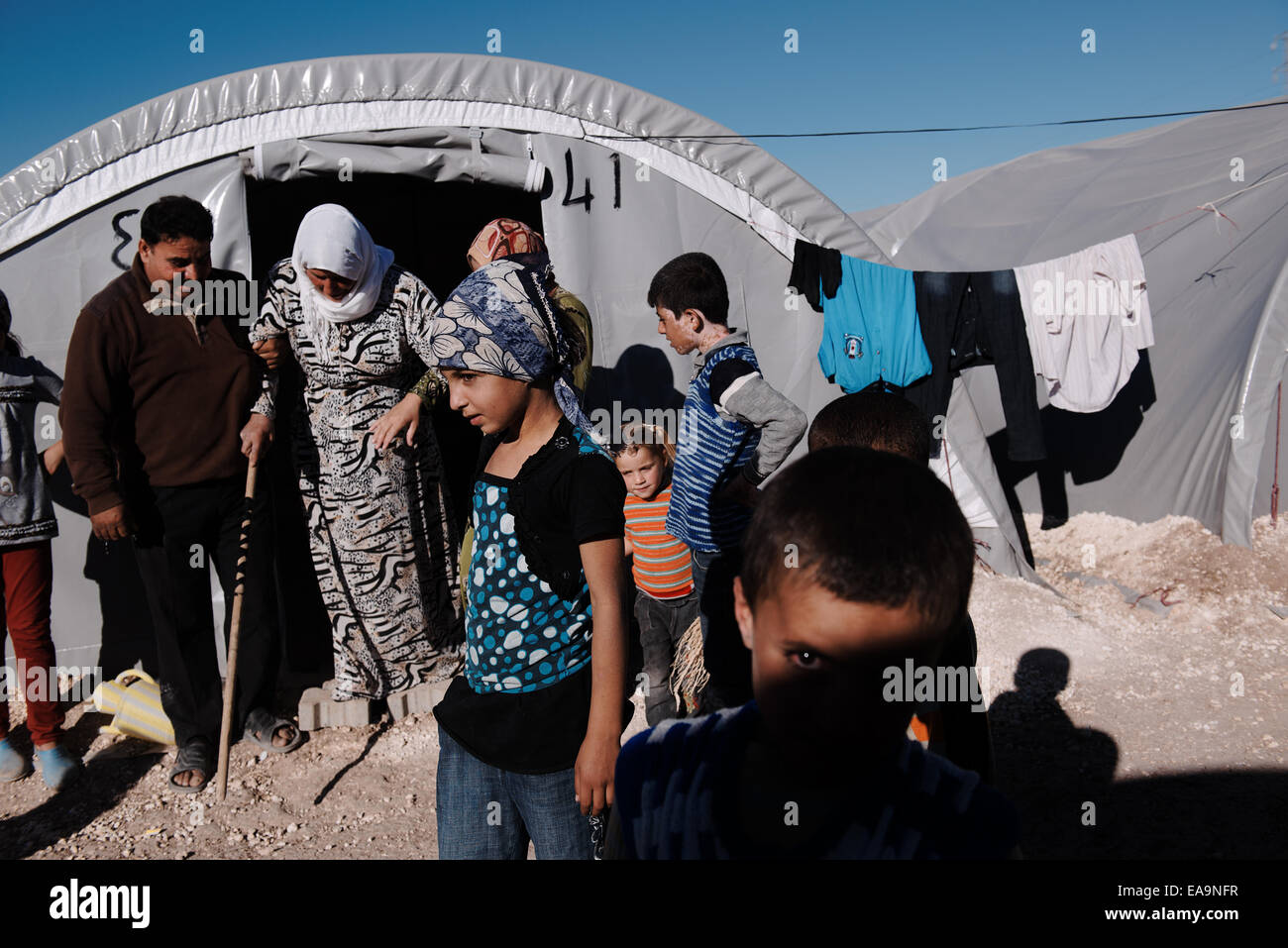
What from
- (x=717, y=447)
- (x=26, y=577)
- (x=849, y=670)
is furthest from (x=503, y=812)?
(x=26, y=577)

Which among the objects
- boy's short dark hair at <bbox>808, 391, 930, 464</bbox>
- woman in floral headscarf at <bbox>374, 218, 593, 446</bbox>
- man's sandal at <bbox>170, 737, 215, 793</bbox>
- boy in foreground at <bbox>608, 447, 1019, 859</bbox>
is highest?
woman in floral headscarf at <bbox>374, 218, 593, 446</bbox>

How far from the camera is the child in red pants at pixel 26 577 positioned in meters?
3.53

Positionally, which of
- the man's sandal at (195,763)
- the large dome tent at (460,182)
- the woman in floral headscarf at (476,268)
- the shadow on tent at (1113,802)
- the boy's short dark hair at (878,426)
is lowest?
the shadow on tent at (1113,802)

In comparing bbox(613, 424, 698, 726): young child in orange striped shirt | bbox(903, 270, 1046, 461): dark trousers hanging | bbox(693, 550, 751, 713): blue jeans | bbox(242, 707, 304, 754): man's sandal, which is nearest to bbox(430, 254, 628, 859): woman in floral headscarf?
bbox(693, 550, 751, 713): blue jeans

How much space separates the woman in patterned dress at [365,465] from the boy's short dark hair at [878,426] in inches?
76.3

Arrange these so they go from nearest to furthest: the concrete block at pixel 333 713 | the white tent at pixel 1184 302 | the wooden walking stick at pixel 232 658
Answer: the wooden walking stick at pixel 232 658 < the concrete block at pixel 333 713 < the white tent at pixel 1184 302

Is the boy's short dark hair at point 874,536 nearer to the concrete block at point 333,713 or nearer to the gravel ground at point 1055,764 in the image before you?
the gravel ground at point 1055,764

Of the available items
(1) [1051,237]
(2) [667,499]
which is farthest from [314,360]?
(1) [1051,237]

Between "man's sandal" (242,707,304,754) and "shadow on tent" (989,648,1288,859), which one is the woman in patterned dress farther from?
"shadow on tent" (989,648,1288,859)

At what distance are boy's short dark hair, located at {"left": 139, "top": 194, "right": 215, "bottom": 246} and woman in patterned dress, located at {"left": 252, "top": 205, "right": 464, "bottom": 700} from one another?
383mm

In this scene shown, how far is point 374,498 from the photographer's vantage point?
3.81m

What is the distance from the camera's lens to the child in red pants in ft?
11.6

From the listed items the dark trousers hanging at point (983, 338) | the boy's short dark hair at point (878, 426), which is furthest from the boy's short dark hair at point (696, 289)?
the dark trousers hanging at point (983, 338)
